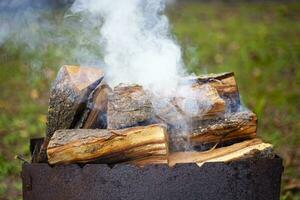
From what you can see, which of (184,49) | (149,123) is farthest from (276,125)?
(149,123)

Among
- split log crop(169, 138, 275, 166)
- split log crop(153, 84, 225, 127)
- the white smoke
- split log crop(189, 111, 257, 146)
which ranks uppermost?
the white smoke

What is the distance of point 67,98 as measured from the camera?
271 centimetres

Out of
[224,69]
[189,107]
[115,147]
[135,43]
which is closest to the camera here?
[115,147]

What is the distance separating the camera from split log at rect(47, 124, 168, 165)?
2393mm

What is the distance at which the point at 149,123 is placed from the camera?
2631 millimetres

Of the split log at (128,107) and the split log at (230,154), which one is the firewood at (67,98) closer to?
the split log at (128,107)

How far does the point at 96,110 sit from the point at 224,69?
4.67 meters

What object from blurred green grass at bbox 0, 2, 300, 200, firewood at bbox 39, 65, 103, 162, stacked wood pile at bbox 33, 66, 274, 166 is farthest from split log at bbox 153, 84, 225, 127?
blurred green grass at bbox 0, 2, 300, 200

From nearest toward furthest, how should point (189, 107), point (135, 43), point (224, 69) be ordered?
point (189, 107), point (135, 43), point (224, 69)

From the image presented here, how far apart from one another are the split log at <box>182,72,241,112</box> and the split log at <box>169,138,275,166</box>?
37 cm

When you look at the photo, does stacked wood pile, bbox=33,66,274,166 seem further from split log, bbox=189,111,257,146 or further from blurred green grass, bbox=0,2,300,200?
blurred green grass, bbox=0,2,300,200

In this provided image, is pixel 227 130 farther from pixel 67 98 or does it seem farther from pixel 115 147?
pixel 67 98

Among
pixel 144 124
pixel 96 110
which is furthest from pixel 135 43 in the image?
pixel 144 124

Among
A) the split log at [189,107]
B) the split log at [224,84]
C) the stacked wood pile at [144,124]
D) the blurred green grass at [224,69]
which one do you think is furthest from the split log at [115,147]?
the blurred green grass at [224,69]
